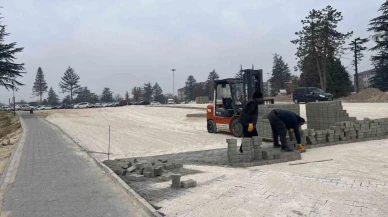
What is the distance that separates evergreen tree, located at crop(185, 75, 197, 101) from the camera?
111 m

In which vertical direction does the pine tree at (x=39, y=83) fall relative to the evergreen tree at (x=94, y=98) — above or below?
above

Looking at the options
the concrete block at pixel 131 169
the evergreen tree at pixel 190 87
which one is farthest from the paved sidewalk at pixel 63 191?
the evergreen tree at pixel 190 87

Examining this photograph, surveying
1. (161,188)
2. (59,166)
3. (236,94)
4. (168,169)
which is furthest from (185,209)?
(236,94)

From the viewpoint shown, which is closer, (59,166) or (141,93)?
(59,166)

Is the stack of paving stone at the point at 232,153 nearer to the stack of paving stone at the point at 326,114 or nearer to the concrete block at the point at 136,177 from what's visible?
the concrete block at the point at 136,177

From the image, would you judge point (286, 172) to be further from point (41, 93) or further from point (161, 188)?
point (41, 93)

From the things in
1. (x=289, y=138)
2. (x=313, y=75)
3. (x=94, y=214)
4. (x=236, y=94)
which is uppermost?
(x=313, y=75)

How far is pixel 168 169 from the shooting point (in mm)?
8594

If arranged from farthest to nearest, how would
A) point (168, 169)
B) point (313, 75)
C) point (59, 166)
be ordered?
point (313, 75), point (59, 166), point (168, 169)

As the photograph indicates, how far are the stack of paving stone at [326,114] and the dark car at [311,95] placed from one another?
21.3m

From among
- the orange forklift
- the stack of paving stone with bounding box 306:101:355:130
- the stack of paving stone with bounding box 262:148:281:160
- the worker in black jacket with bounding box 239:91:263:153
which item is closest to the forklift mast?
the orange forklift

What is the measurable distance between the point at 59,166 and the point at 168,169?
3518 millimetres

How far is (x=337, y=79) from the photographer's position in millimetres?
55188

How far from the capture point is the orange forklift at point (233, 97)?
49.3ft
